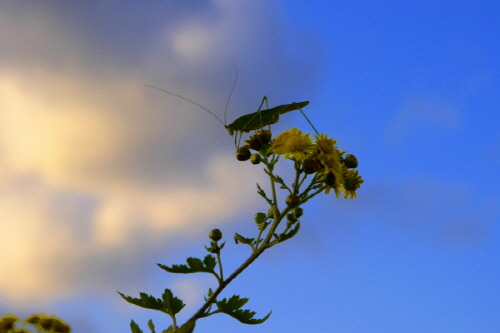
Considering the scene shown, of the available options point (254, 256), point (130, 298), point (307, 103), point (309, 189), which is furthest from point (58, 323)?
point (307, 103)

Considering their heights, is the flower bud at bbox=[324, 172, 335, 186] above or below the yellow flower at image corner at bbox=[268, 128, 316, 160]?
below

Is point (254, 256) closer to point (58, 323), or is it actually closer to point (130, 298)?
point (130, 298)

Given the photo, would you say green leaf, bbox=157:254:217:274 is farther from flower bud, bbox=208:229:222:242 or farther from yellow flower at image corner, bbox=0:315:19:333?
yellow flower at image corner, bbox=0:315:19:333

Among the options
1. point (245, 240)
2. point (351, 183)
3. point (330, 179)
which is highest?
point (351, 183)

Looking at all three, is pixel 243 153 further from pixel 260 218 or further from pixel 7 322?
pixel 7 322

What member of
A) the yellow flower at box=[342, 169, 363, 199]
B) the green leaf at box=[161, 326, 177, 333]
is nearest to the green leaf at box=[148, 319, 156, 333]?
the green leaf at box=[161, 326, 177, 333]

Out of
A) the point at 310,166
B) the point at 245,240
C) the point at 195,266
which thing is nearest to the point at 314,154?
the point at 310,166
